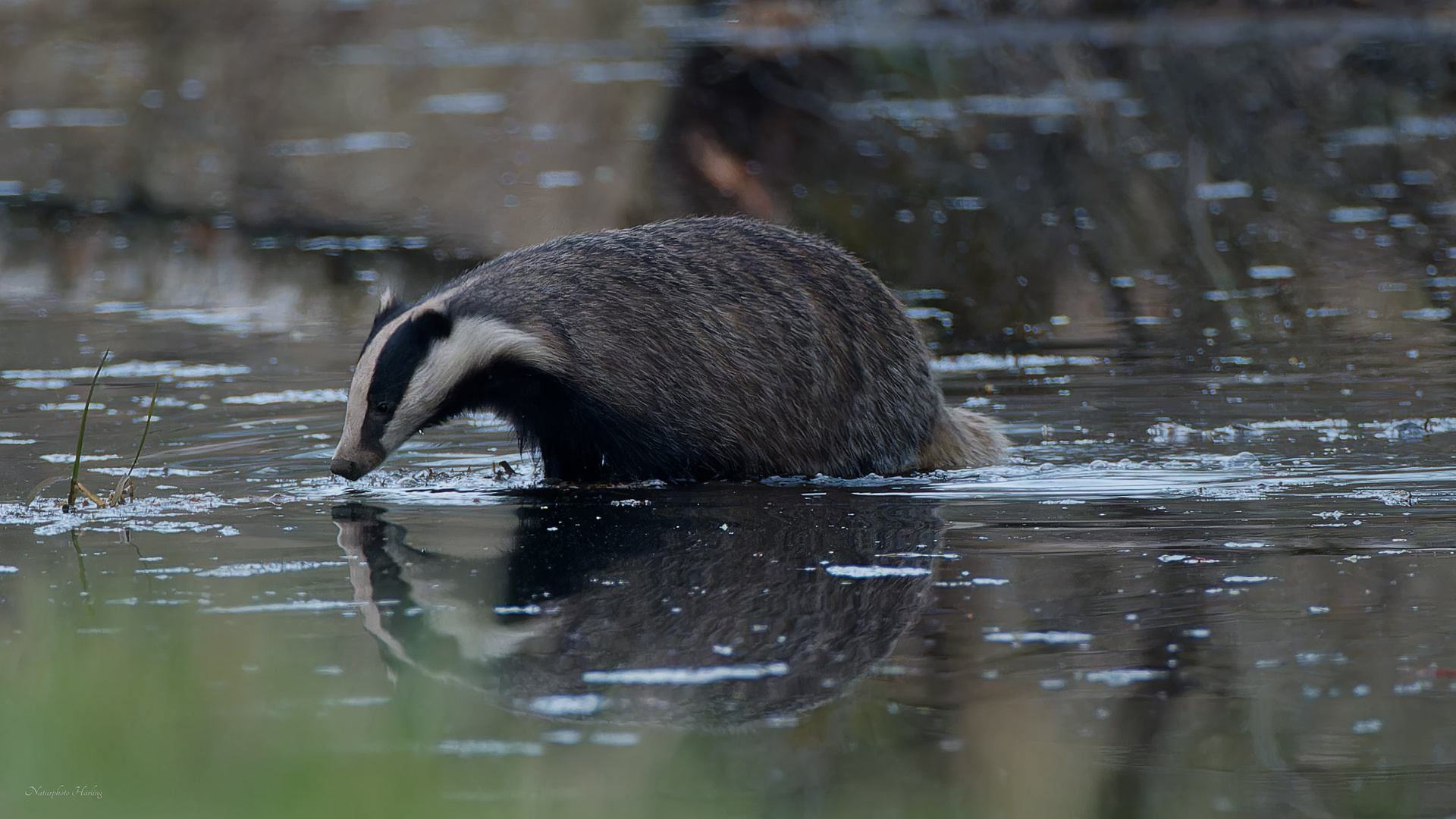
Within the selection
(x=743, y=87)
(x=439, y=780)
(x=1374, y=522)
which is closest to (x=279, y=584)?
(x=439, y=780)

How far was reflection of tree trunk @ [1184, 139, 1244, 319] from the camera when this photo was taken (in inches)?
413

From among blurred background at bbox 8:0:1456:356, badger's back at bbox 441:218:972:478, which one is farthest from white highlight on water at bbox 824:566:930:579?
blurred background at bbox 8:0:1456:356

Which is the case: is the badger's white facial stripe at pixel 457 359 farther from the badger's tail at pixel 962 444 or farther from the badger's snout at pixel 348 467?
the badger's tail at pixel 962 444

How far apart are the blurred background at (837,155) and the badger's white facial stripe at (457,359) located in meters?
3.47

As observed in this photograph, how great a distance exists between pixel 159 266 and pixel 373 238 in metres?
1.65

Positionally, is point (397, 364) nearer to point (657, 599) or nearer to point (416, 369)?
point (416, 369)

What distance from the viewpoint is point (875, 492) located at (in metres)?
6.55

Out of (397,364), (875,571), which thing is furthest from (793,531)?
(397,364)

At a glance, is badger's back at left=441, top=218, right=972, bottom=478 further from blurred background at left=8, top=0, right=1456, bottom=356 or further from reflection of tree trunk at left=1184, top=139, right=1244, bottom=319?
reflection of tree trunk at left=1184, top=139, right=1244, bottom=319

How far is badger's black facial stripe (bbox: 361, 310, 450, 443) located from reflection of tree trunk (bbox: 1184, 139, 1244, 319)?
488cm

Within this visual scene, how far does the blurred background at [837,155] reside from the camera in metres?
11.1

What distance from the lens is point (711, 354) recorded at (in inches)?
267

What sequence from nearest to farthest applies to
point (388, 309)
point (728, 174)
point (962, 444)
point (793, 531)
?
1. point (793, 531)
2. point (388, 309)
3. point (962, 444)
4. point (728, 174)

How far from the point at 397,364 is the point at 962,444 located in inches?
87.6
